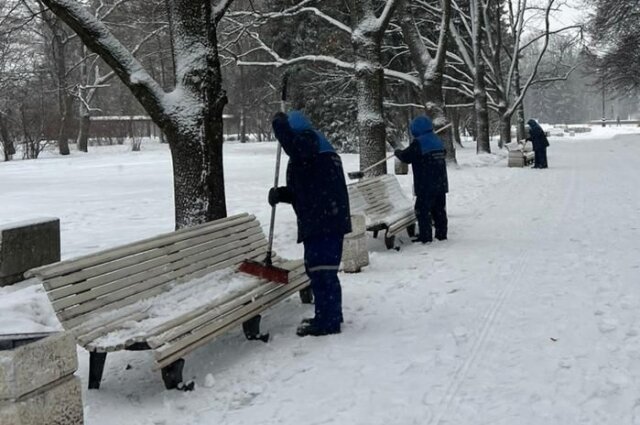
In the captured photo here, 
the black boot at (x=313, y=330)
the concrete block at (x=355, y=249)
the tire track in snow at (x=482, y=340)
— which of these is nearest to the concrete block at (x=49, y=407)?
the tire track in snow at (x=482, y=340)

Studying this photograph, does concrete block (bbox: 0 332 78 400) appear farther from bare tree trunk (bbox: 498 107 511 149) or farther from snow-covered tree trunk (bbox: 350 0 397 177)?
bare tree trunk (bbox: 498 107 511 149)

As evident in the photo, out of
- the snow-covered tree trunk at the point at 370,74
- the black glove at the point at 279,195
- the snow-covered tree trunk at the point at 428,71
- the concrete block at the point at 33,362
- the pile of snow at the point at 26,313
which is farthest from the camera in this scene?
the snow-covered tree trunk at the point at 428,71

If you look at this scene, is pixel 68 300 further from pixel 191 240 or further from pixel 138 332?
pixel 191 240

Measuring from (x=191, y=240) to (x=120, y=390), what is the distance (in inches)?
55.6

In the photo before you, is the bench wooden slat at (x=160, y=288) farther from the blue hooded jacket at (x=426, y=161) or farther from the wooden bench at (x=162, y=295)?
the blue hooded jacket at (x=426, y=161)

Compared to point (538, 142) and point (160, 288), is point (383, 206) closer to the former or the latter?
point (160, 288)

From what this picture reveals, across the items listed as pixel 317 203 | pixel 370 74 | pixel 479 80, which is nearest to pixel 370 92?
pixel 370 74

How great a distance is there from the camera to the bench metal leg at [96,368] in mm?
4473

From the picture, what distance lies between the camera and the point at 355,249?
778 cm

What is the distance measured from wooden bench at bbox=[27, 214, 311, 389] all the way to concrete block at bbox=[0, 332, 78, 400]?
418 millimetres

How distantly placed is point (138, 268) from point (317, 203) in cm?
150

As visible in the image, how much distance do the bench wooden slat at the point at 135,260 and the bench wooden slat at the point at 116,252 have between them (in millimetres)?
30

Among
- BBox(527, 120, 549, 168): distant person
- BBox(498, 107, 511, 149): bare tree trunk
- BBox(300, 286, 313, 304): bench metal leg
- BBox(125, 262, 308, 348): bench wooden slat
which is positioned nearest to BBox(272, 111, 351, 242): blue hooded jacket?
BBox(125, 262, 308, 348): bench wooden slat

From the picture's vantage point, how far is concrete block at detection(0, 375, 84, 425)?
330cm
